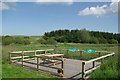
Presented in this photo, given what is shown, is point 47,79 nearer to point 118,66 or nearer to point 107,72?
point 107,72

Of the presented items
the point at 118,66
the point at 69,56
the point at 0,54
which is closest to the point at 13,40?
the point at 0,54

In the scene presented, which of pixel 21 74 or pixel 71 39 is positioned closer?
pixel 21 74

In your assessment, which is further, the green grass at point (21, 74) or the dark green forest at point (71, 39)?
the dark green forest at point (71, 39)

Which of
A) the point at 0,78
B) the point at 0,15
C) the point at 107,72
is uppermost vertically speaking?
the point at 0,15

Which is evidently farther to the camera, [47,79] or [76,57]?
[76,57]

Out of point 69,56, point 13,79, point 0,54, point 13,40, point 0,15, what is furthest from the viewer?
point 13,40

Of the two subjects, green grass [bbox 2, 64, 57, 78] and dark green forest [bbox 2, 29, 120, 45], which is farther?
dark green forest [bbox 2, 29, 120, 45]

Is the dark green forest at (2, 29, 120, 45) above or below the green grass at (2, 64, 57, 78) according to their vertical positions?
above

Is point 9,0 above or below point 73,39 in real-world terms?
above

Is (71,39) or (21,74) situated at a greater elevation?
(71,39)

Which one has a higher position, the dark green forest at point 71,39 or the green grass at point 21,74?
the dark green forest at point 71,39

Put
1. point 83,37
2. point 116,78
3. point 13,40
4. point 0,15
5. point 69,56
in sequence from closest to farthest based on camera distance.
A: 1. point 116,78
2. point 0,15
3. point 69,56
4. point 13,40
5. point 83,37

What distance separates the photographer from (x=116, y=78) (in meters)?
3.65

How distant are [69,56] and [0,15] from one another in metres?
5.68
